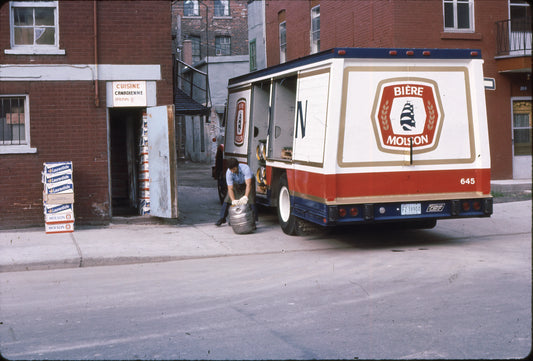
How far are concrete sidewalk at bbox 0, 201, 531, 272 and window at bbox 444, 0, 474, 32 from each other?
7677 millimetres

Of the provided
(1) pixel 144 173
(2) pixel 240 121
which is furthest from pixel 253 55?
(1) pixel 144 173

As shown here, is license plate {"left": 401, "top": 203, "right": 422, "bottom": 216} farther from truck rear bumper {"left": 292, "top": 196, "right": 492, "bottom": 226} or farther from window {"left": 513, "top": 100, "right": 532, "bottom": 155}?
window {"left": 513, "top": 100, "right": 532, "bottom": 155}

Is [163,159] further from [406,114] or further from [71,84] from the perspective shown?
[406,114]

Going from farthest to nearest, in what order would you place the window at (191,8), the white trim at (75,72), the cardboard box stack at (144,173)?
1. the window at (191,8)
2. the cardboard box stack at (144,173)
3. the white trim at (75,72)

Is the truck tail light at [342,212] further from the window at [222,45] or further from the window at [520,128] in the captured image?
the window at [222,45]

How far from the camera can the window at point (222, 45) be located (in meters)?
47.7

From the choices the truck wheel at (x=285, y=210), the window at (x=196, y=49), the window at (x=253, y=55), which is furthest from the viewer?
the window at (x=196, y=49)

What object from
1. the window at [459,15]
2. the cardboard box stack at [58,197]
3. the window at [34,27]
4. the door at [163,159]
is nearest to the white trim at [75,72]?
the window at [34,27]

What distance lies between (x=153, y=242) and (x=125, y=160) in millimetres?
6327

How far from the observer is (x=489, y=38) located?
20531mm

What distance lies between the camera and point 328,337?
589cm

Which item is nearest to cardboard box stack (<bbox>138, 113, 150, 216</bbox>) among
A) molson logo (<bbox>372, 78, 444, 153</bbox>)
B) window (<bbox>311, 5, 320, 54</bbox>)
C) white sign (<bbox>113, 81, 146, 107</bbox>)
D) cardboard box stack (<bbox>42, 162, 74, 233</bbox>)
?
white sign (<bbox>113, 81, 146, 107</bbox>)

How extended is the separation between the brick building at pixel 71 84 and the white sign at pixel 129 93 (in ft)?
0.09

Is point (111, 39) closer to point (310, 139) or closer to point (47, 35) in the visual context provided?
point (47, 35)
